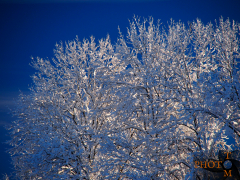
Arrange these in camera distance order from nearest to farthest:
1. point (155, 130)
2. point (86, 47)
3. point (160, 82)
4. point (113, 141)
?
point (155, 130) → point (113, 141) → point (160, 82) → point (86, 47)

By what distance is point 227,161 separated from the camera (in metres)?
4.95

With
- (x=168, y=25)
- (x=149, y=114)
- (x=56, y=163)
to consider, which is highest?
(x=168, y=25)

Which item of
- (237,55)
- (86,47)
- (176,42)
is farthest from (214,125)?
(86,47)

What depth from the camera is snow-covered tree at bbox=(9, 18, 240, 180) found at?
576 centimetres

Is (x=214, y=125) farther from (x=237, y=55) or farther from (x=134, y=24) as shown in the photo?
(x=134, y=24)

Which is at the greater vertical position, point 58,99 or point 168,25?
point 168,25

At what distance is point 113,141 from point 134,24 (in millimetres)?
6078

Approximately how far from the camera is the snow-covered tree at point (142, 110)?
227 inches

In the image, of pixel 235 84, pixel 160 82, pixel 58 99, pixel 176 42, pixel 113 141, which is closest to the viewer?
pixel 235 84

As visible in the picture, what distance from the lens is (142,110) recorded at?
24.9ft

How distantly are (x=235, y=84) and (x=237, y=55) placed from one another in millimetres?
3334

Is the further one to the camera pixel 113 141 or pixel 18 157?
pixel 18 157

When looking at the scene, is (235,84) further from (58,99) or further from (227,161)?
(58,99)

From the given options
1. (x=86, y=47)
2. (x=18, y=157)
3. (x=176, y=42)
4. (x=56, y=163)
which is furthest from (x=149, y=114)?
(x=18, y=157)
